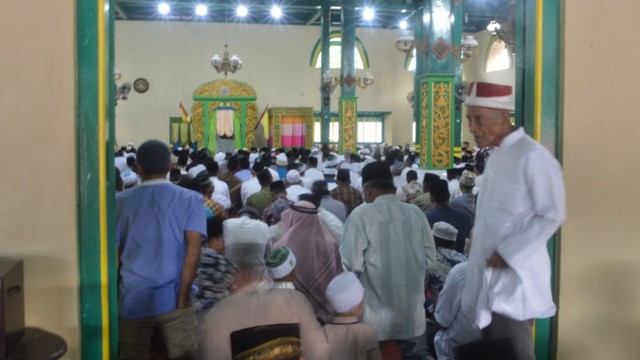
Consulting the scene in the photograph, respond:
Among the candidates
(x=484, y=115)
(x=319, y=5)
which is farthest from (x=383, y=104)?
(x=484, y=115)

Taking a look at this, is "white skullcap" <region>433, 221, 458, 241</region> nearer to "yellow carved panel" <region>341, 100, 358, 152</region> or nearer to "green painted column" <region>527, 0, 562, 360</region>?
"green painted column" <region>527, 0, 562, 360</region>

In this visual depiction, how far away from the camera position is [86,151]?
95.7 inches

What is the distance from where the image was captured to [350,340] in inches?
109

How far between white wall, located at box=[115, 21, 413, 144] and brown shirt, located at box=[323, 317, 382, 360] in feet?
55.9

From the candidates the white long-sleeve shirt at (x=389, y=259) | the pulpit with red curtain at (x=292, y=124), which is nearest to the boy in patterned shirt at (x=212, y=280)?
the white long-sleeve shirt at (x=389, y=259)

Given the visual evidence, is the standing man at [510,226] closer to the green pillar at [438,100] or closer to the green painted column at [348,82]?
the green pillar at [438,100]

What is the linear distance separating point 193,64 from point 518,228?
17.8 metres

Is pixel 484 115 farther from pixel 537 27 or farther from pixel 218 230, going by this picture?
pixel 218 230

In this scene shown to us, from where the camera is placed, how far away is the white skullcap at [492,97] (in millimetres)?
2426

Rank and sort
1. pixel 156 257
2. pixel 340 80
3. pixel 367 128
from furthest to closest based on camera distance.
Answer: pixel 367 128, pixel 340 80, pixel 156 257

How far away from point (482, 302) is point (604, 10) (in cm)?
137

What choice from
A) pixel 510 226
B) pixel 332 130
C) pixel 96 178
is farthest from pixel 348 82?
pixel 510 226

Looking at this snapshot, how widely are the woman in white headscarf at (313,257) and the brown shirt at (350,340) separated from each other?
0.83m

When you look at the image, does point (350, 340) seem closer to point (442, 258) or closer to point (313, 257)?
point (313, 257)
